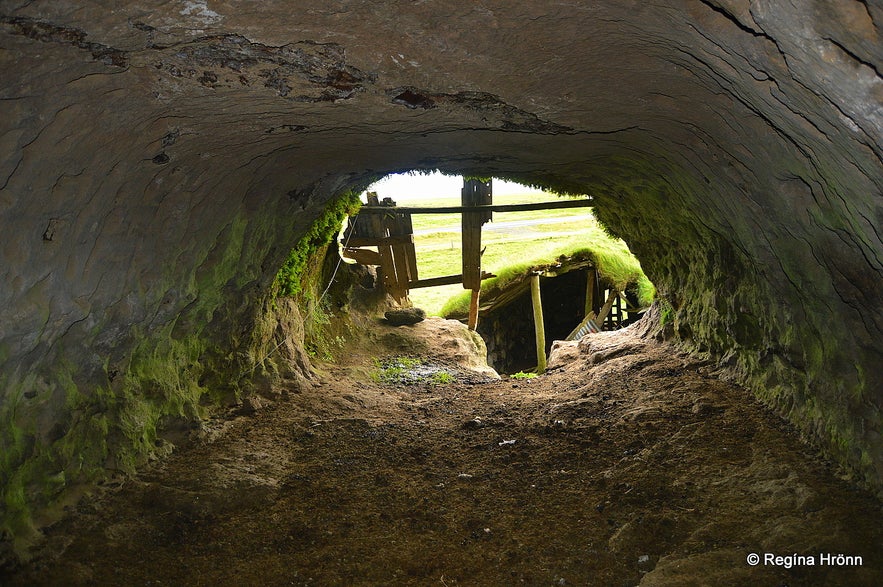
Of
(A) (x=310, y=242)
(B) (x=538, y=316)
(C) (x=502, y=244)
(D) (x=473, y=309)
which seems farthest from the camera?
(C) (x=502, y=244)

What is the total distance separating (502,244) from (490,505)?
13.6m

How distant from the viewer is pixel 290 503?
165 inches

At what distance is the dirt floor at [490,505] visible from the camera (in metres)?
3.28

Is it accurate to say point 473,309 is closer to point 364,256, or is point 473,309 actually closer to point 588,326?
point 364,256

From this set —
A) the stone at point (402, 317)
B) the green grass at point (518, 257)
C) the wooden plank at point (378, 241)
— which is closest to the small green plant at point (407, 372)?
the stone at point (402, 317)

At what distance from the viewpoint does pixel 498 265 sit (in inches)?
595

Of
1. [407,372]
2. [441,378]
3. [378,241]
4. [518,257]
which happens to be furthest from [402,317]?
[518,257]

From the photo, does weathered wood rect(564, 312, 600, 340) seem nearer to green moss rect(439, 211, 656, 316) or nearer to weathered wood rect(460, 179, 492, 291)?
Answer: green moss rect(439, 211, 656, 316)

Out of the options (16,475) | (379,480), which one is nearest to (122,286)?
(16,475)

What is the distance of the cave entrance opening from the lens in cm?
1159

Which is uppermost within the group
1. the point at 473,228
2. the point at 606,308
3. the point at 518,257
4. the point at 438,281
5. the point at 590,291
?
the point at 473,228

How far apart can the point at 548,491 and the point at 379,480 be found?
50.1 inches

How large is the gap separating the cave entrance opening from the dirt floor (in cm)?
324

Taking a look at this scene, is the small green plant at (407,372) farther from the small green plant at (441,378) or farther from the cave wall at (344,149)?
the cave wall at (344,149)
